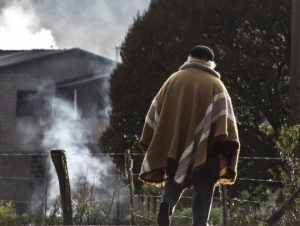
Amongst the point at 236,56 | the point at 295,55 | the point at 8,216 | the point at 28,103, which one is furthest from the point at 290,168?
the point at 28,103

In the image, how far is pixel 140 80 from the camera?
15883 millimetres

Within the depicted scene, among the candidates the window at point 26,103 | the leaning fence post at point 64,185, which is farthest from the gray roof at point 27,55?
the leaning fence post at point 64,185

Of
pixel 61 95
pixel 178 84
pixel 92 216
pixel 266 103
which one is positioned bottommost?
pixel 92 216

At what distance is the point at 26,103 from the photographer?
31562 millimetres

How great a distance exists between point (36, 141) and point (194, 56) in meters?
25.6

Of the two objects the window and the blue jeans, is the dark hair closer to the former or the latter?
the blue jeans

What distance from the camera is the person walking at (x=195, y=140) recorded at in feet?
18.6

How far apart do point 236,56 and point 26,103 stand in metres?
17.9

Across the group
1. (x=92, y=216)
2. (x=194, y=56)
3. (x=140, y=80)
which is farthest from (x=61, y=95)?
(x=194, y=56)

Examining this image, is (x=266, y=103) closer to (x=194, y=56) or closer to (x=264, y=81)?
(x=264, y=81)

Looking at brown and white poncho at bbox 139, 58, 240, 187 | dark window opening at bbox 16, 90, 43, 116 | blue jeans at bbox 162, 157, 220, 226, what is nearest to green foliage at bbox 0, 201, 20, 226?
brown and white poncho at bbox 139, 58, 240, 187

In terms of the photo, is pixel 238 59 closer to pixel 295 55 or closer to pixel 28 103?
pixel 295 55

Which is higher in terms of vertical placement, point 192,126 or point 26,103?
point 26,103

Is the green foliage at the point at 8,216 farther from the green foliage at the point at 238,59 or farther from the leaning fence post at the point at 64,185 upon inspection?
the green foliage at the point at 238,59
